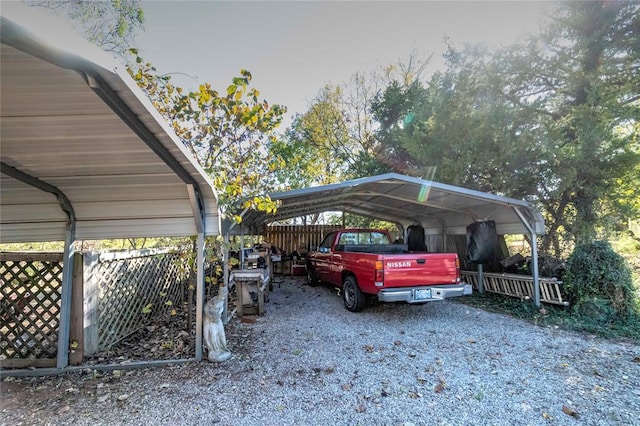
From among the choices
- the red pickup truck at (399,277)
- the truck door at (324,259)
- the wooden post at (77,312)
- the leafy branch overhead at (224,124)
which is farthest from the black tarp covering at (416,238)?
the wooden post at (77,312)

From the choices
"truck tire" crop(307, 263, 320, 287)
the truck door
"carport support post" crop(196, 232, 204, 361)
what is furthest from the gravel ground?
"truck tire" crop(307, 263, 320, 287)

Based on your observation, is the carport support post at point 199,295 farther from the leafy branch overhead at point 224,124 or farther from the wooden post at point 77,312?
the wooden post at point 77,312

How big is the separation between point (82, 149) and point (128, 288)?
9.16 ft

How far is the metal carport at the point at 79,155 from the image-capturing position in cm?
134

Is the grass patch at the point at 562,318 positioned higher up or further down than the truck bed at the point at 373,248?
further down

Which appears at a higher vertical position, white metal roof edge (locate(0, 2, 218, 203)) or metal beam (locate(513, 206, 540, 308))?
white metal roof edge (locate(0, 2, 218, 203))

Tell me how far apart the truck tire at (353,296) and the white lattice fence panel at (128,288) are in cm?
312

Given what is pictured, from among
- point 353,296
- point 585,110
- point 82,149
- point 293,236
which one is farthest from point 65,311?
point 293,236

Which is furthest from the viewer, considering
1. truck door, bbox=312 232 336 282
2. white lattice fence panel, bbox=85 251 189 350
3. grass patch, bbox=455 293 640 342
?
truck door, bbox=312 232 336 282

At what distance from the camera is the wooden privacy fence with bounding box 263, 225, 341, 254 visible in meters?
12.7

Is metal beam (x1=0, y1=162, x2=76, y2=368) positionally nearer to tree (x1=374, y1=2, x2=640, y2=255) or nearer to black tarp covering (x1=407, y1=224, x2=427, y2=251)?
tree (x1=374, y1=2, x2=640, y2=255)

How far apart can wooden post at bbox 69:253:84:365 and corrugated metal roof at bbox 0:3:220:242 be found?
0.41 meters

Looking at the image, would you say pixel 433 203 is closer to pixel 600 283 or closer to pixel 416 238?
pixel 416 238

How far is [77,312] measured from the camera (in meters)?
3.65
